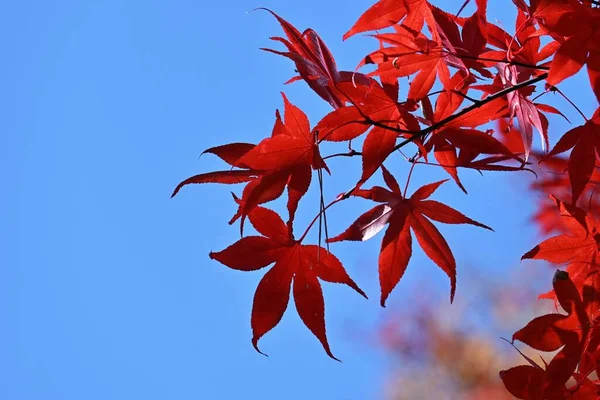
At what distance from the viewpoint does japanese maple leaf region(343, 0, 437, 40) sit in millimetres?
816

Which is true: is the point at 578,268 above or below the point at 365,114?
below

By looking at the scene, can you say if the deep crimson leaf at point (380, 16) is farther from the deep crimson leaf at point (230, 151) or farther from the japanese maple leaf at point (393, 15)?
the deep crimson leaf at point (230, 151)

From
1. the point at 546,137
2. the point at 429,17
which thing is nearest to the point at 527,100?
the point at 546,137

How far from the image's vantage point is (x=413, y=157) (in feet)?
2.78

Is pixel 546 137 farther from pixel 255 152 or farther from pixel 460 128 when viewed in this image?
pixel 255 152

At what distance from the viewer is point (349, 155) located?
812 millimetres

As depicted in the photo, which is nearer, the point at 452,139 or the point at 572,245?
the point at 452,139

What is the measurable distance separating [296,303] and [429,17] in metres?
0.38

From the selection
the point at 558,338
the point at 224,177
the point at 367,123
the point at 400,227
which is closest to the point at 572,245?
the point at 558,338

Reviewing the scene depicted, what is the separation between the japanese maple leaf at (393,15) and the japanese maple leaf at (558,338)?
13.8 inches

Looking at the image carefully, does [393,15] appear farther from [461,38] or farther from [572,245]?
[572,245]

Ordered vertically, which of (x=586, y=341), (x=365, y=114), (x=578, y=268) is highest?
(x=365, y=114)

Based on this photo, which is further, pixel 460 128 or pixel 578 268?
pixel 578 268

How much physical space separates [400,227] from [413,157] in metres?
0.09
